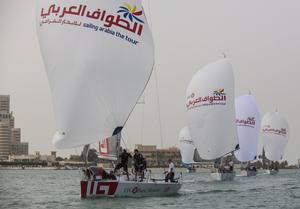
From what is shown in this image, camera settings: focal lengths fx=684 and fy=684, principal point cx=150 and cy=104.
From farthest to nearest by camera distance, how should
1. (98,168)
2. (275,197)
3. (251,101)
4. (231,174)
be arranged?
(251,101)
(231,174)
(275,197)
(98,168)

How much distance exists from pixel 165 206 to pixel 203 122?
25.4 metres

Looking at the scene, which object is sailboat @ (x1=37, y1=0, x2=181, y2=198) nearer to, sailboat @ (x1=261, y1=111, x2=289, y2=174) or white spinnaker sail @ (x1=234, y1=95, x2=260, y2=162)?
white spinnaker sail @ (x1=234, y1=95, x2=260, y2=162)

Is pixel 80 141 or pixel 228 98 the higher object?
pixel 228 98

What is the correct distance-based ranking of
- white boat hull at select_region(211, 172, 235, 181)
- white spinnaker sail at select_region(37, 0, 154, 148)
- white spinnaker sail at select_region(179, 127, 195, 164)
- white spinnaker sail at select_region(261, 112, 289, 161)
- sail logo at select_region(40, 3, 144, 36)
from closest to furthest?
white spinnaker sail at select_region(37, 0, 154, 148) < sail logo at select_region(40, 3, 144, 36) < white boat hull at select_region(211, 172, 235, 181) < white spinnaker sail at select_region(261, 112, 289, 161) < white spinnaker sail at select_region(179, 127, 195, 164)

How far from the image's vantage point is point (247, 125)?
67125 mm

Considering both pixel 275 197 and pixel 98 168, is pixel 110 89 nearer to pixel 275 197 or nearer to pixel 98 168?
pixel 98 168

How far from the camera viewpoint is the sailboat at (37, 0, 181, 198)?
2873 cm

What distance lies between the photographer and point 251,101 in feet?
224

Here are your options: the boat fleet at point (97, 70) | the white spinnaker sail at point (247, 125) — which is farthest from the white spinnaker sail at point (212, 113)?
the boat fleet at point (97, 70)

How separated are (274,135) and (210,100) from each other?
3211 centimetres

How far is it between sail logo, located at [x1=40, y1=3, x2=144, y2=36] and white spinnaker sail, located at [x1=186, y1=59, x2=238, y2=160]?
78.0 feet

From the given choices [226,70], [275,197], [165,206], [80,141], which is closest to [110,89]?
[80,141]

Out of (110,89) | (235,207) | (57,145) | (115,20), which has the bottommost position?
(235,207)

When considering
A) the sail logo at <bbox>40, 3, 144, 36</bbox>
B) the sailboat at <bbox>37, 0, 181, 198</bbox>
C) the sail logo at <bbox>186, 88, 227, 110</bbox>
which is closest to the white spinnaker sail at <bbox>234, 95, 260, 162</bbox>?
the sail logo at <bbox>186, 88, 227, 110</bbox>
